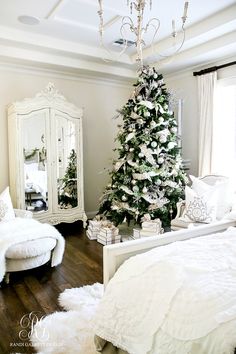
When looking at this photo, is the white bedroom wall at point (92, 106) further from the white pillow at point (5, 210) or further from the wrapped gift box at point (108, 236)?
the wrapped gift box at point (108, 236)

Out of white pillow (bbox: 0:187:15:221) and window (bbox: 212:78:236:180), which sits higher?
window (bbox: 212:78:236:180)

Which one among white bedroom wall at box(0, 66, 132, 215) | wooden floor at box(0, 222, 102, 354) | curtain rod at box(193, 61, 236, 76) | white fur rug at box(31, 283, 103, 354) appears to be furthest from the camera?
white bedroom wall at box(0, 66, 132, 215)

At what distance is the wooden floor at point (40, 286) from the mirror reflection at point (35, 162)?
0.88m

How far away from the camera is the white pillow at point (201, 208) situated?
132 inches

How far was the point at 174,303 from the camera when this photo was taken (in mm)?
1303

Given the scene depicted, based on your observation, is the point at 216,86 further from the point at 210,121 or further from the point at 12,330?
the point at 12,330

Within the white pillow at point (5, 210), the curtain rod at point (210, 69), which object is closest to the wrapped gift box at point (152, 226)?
the white pillow at point (5, 210)

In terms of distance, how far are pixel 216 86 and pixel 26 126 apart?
293 cm

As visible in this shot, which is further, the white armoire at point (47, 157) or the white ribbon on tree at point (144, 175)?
the white armoire at point (47, 157)

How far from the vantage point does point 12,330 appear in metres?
2.09

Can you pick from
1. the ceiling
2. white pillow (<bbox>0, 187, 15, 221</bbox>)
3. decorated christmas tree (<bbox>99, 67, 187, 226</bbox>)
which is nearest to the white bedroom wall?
the ceiling

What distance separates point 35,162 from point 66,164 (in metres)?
0.51

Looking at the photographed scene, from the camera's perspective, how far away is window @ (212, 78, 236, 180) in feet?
14.1

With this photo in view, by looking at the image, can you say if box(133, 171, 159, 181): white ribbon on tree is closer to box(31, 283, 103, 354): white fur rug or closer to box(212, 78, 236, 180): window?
box(212, 78, 236, 180): window
